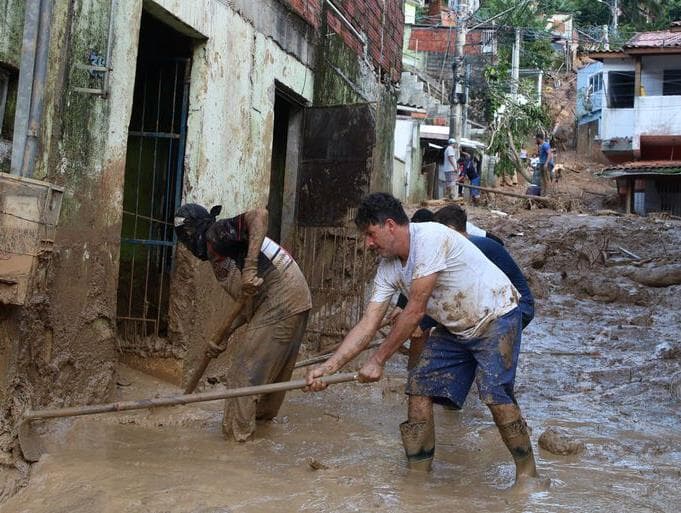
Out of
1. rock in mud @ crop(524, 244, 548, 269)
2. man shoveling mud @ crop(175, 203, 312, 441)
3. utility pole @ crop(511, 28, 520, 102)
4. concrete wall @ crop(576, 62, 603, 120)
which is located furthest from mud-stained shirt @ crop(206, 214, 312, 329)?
concrete wall @ crop(576, 62, 603, 120)

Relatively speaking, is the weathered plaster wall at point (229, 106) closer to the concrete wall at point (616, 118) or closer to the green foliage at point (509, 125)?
the green foliage at point (509, 125)

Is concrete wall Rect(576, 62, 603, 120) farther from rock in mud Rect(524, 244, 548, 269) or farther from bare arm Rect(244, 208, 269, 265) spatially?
bare arm Rect(244, 208, 269, 265)

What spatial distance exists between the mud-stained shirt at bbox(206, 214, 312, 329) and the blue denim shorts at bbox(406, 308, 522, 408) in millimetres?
1057

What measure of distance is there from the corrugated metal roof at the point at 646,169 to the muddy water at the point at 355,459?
750 inches

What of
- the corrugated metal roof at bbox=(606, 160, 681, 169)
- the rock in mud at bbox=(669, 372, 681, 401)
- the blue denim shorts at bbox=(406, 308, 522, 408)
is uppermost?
the corrugated metal roof at bbox=(606, 160, 681, 169)

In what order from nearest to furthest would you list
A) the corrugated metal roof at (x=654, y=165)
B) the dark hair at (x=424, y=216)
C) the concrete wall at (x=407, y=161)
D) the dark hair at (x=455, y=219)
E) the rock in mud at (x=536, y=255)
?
the dark hair at (x=455, y=219), the dark hair at (x=424, y=216), the rock in mud at (x=536, y=255), the concrete wall at (x=407, y=161), the corrugated metal roof at (x=654, y=165)

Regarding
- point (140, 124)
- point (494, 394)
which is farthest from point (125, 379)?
point (494, 394)

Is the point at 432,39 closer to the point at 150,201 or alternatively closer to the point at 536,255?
the point at 536,255

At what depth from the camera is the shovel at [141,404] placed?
418cm

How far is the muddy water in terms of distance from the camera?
411 cm

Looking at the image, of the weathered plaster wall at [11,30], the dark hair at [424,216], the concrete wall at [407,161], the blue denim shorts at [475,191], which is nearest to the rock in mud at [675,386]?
the dark hair at [424,216]

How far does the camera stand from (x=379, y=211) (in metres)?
4.03

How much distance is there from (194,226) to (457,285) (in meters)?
1.79

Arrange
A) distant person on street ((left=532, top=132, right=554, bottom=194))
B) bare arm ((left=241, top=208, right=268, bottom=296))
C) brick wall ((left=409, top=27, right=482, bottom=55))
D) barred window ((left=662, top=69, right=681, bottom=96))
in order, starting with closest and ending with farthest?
bare arm ((left=241, top=208, right=268, bottom=296)) → distant person on street ((left=532, top=132, right=554, bottom=194)) → barred window ((left=662, top=69, right=681, bottom=96)) → brick wall ((left=409, top=27, right=482, bottom=55))
